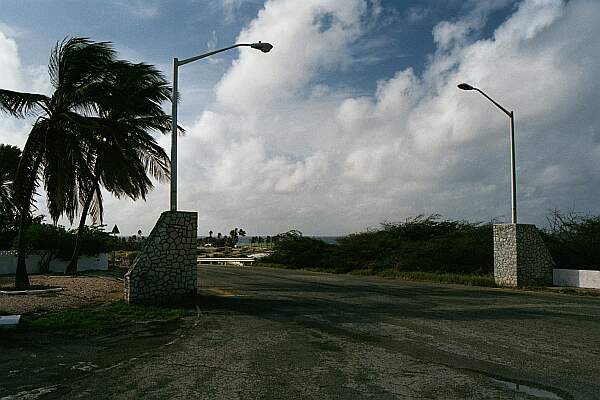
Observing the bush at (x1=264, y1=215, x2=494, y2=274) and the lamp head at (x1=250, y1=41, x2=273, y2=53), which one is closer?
the lamp head at (x1=250, y1=41, x2=273, y2=53)

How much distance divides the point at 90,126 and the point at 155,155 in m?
7.96

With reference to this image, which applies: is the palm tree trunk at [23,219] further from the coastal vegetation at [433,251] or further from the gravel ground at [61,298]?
the coastal vegetation at [433,251]

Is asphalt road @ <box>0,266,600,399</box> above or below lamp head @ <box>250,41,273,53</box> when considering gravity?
below

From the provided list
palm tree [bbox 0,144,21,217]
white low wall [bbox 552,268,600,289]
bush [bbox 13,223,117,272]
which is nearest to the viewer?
white low wall [bbox 552,268,600,289]

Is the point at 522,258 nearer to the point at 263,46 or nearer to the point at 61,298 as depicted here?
the point at 263,46

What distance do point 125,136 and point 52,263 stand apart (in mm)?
11578

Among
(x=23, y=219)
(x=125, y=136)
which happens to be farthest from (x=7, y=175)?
(x=23, y=219)

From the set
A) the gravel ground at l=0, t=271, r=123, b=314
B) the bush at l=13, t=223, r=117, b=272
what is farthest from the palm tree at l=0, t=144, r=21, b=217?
the gravel ground at l=0, t=271, r=123, b=314

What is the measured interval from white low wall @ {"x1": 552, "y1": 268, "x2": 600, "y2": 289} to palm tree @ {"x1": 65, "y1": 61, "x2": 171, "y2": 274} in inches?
646

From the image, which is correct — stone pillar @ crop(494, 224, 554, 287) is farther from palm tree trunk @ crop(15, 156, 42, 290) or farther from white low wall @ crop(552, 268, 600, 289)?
palm tree trunk @ crop(15, 156, 42, 290)

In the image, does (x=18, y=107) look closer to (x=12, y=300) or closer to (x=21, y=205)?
(x=21, y=205)

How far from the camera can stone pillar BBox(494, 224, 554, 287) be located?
2028 centimetres

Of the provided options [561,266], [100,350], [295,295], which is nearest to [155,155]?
[295,295]

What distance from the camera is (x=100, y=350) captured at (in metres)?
8.80
